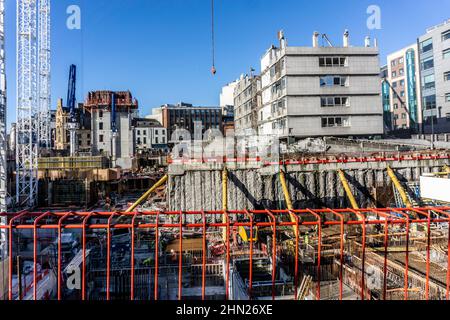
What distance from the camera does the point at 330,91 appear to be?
4059 cm

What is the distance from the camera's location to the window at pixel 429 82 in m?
52.5

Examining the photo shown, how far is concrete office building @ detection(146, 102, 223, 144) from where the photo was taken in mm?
109031

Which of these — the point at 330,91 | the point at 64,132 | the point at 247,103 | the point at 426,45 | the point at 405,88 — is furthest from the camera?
the point at 64,132

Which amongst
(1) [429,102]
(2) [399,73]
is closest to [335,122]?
(1) [429,102]

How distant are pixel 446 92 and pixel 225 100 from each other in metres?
87.0

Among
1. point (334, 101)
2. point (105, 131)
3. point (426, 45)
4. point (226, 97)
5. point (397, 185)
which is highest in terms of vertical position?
point (226, 97)

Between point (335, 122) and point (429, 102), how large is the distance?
24578 mm

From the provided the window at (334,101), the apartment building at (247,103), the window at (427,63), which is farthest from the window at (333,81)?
the window at (427,63)

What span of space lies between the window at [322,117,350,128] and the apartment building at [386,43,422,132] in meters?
26.5

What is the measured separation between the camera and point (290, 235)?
19.6 meters

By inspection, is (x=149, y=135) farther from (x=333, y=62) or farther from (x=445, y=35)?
(x=445, y=35)

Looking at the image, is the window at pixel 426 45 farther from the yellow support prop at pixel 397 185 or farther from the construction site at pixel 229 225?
the yellow support prop at pixel 397 185

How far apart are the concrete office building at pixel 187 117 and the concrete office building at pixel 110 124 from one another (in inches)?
1007

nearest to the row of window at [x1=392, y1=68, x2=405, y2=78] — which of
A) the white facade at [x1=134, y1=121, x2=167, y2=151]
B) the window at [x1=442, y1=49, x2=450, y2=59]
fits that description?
the window at [x1=442, y1=49, x2=450, y2=59]
